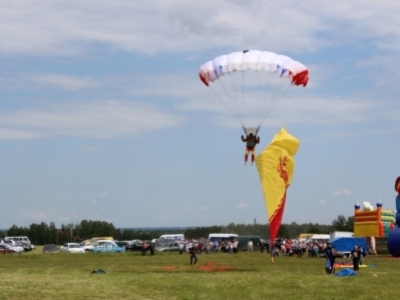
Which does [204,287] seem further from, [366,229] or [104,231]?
[104,231]

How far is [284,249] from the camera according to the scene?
165 ft

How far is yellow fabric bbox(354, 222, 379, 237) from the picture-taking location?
4591 cm

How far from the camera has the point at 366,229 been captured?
4688 cm

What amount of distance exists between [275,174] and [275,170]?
0.55 ft

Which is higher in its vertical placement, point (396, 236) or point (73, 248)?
point (73, 248)

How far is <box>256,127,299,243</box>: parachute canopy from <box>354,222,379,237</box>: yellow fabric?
16056 mm

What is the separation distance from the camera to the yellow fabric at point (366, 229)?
151 feet

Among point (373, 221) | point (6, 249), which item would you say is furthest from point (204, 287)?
point (6, 249)

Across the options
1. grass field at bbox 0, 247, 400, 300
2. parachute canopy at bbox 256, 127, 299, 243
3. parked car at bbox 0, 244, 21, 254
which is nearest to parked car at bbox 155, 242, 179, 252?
parked car at bbox 0, 244, 21, 254

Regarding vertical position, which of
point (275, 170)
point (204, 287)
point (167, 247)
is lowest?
point (204, 287)

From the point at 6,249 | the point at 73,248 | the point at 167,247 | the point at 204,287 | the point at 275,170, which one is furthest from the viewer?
the point at 167,247

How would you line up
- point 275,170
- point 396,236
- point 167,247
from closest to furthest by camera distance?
point 275,170
point 396,236
point 167,247

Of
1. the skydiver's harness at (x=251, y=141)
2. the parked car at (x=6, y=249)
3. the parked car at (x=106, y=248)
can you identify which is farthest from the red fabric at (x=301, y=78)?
the parked car at (x=6, y=249)

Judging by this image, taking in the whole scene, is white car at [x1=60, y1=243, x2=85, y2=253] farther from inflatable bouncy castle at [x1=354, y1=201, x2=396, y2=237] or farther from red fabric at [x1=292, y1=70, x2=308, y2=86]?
red fabric at [x1=292, y1=70, x2=308, y2=86]
